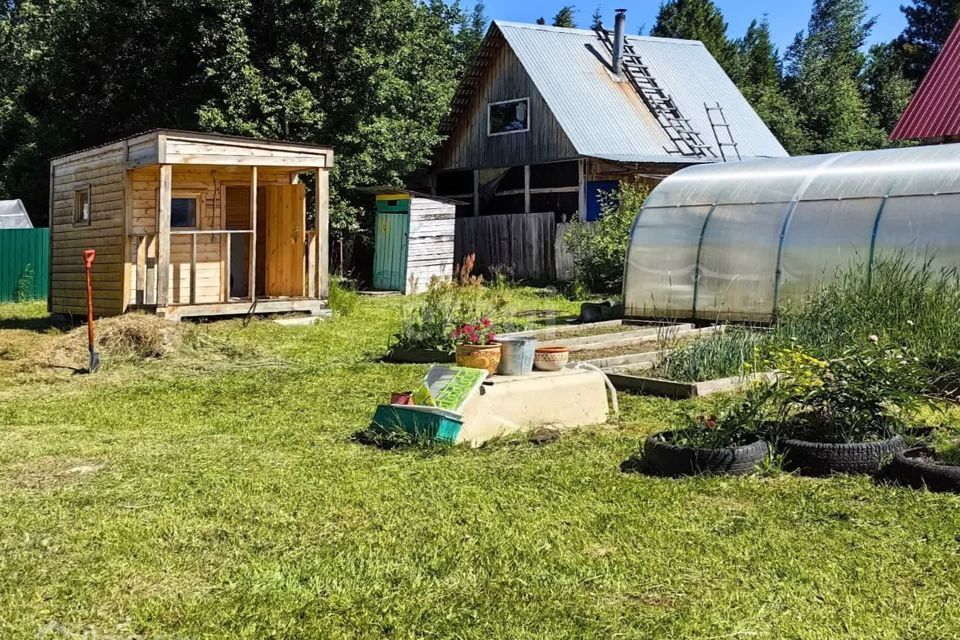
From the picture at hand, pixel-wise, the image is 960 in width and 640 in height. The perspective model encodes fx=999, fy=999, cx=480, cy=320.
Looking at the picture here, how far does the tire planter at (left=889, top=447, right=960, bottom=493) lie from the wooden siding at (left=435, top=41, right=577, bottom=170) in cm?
1925

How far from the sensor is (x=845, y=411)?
605 centimetres

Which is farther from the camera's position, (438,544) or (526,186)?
(526,186)

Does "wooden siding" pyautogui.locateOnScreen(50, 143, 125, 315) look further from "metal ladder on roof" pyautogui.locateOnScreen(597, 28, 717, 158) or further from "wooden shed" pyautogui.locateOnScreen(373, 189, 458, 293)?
"metal ladder on roof" pyautogui.locateOnScreen(597, 28, 717, 158)

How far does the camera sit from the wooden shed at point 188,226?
14547 millimetres

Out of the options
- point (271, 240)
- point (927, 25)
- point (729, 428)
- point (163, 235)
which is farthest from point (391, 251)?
point (927, 25)

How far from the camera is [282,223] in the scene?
1714 centimetres

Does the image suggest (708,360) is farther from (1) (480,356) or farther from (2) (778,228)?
(2) (778,228)

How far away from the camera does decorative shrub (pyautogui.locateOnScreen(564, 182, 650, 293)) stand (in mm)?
19812

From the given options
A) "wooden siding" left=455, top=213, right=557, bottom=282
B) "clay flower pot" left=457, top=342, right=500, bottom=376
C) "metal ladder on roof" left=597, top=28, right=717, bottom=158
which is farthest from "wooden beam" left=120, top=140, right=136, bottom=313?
"metal ladder on roof" left=597, top=28, right=717, bottom=158

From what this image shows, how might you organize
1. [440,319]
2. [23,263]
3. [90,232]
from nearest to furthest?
[440,319]
[90,232]
[23,263]

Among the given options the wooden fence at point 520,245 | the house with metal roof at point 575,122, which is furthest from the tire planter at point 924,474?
the house with metal roof at point 575,122

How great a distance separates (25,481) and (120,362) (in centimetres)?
589

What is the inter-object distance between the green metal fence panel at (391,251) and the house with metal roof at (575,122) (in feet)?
14.2

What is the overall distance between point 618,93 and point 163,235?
15819 mm
